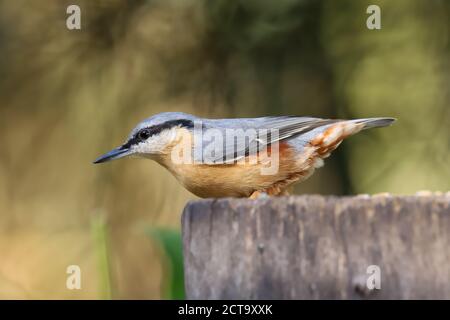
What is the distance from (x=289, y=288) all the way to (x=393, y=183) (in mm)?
2915

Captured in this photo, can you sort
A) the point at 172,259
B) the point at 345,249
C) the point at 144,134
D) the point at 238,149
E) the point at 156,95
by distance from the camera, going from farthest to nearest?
the point at 156,95 → the point at 144,134 → the point at 238,149 → the point at 172,259 → the point at 345,249

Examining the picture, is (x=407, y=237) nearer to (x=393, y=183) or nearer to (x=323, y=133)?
(x=323, y=133)

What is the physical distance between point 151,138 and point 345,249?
1.85 metres

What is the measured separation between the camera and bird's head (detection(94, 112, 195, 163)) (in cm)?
390

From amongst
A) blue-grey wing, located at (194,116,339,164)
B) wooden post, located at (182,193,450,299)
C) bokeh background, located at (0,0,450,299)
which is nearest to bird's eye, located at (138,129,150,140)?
blue-grey wing, located at (194,116,339,164)

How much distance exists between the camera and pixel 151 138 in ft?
12.8

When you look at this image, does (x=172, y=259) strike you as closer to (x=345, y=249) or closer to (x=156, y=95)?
(x=345, y=249)

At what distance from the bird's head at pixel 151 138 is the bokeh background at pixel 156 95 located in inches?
53.3

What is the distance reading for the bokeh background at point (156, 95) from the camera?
521 centimetres

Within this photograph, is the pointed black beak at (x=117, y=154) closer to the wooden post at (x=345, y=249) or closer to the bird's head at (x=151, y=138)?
the bird's head at (x=151, y=138)

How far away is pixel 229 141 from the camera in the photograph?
3727 mm

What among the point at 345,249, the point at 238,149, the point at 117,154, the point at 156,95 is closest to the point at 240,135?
the point at 238,149

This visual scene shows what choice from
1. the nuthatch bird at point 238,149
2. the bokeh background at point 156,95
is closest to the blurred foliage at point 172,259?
the nuthatch bird at point 238,149

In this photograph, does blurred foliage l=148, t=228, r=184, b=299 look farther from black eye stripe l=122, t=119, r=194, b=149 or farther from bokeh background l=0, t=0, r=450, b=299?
bokeh background l=0, t=0, r=450, b=299
